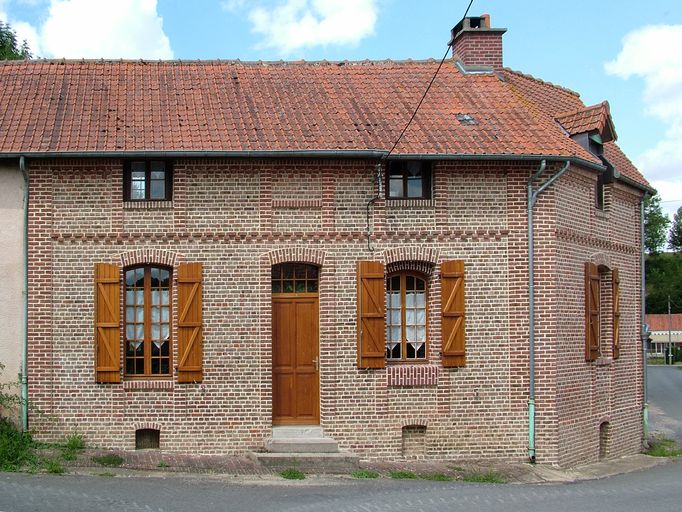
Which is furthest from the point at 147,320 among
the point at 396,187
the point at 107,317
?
the point at 396,187

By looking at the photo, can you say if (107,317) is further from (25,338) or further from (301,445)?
(301,445)

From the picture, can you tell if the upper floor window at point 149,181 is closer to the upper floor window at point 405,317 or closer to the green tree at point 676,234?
the upper floor window at point 405,317

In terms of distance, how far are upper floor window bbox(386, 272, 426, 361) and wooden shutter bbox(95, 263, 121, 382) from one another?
4530 mm

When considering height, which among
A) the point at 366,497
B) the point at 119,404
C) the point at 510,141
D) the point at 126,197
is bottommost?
the point at 366,497

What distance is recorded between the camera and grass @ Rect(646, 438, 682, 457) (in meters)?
18.3

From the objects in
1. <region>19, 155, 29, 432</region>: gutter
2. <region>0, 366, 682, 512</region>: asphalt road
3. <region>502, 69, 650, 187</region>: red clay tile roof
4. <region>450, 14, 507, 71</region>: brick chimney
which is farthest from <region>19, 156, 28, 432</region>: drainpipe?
<region>502, 69, 650, 187</region>: red clay tile roof

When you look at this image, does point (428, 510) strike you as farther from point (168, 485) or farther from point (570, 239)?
point (570, 239)

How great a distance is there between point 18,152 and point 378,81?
22.7ft

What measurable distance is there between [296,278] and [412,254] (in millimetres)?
2023

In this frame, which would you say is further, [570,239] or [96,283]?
[570,239]

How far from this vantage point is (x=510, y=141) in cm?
1531

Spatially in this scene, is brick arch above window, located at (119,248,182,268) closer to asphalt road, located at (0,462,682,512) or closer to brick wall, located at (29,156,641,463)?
A: brick wall, located at (29,156,641,463)

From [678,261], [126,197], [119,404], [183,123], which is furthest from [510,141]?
[678,261]

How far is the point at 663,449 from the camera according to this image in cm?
1866
